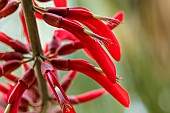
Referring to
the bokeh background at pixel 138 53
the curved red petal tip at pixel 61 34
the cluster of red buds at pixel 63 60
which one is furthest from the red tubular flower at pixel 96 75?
the bokeh background at pixel 138 53

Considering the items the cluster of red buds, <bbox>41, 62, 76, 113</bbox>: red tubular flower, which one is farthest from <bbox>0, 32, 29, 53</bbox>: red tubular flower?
<bbox>41, 62, 76, 113</bbox>: red tubular flower

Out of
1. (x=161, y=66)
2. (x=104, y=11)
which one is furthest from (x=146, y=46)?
(x=104, y=11)

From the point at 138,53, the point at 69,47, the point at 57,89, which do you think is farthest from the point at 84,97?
the point at 138,53

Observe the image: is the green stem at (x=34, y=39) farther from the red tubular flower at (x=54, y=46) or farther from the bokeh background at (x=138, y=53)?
the bokeh background at (x=138, y=53)

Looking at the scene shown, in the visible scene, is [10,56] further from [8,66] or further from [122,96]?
[122,96]

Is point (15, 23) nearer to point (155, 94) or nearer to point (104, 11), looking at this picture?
point (104, 11)

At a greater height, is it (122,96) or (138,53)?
(122,96)
